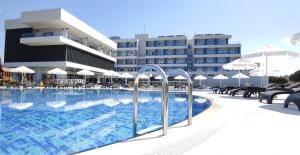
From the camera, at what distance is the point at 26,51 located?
126 ft

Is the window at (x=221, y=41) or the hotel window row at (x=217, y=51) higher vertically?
the window at (x=221, y=41)

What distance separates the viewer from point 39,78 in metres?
37.3

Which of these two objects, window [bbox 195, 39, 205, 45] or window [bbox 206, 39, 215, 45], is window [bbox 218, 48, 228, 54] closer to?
window [bbox 206, 39, 215, 45]

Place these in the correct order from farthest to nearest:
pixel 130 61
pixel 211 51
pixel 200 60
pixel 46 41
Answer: pixel 130 61 → pixel 200 60 → pixel 211 51 → pixel 46 41

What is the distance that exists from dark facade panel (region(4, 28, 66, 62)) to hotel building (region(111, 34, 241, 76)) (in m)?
26.9

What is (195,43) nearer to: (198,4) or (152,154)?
(198,4)

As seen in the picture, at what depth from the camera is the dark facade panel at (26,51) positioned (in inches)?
1449

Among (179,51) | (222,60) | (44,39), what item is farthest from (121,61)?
(44,39)

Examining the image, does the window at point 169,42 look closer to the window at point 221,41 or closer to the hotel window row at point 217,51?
the hotel window row at point 217,51

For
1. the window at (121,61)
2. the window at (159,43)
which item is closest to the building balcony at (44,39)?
the window at (121,61)

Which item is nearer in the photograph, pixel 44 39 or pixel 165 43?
pixel 44 39

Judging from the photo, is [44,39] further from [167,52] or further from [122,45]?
[167,52]

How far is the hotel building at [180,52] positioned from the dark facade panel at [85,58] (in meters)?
11.6

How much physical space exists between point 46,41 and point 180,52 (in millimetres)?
34847
